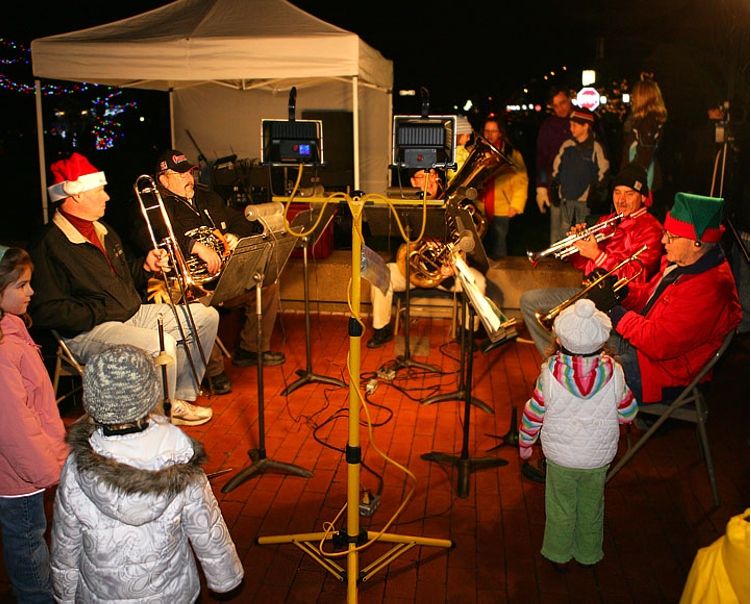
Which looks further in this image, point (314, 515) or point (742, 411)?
point (742, 411)

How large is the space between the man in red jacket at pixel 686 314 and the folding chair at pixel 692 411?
0.08m

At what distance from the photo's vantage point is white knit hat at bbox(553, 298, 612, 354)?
303 centimetres

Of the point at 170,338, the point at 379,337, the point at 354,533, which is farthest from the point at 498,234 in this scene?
the point at 354,533

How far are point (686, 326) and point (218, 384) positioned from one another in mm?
3139

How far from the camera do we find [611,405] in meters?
3.15

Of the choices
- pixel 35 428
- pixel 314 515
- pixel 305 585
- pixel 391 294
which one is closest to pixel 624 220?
pixel 391 294

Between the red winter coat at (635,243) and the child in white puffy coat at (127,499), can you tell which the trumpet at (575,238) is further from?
the child in white puffy coat at (127,499)

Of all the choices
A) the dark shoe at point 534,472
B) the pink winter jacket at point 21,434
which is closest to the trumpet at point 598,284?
the dark shoe at point 534,472

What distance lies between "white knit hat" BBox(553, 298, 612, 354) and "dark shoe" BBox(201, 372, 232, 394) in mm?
2951

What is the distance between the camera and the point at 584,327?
3031 millimetres

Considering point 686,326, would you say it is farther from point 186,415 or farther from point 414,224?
point 186,415

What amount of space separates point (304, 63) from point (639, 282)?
3.34 meters

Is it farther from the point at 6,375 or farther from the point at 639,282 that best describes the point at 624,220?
the point at 6,375

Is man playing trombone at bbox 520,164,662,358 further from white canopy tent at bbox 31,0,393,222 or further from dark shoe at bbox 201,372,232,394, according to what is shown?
dark shoe at bbox 201,372,232,394
